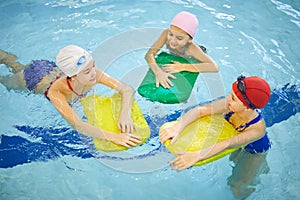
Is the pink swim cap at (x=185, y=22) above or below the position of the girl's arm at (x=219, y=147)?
above

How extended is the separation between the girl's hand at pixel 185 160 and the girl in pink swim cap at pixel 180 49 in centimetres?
95

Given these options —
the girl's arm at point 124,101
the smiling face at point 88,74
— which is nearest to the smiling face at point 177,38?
the girl's arm at point 124,101

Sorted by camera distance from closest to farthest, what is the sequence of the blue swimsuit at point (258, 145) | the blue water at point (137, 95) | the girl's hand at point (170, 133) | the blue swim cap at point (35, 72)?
the girl's hand at point (170, 133)
the blue swimsuit at point (258, 145)
the blue water at point (137, 95)
the blue swim cap at point (35, 72)

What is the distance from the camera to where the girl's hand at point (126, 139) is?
124 inches

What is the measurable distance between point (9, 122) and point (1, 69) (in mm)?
826

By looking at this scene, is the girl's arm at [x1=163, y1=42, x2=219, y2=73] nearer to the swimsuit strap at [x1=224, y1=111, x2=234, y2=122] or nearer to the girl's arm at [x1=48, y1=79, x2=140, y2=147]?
the swimsuit strap at [x1=224, y1=111, x2=234, y2=122]

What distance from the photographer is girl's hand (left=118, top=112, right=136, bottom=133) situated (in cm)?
327

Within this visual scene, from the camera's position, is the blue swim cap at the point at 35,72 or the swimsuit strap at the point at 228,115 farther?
the blue swim cap at the point at 35,72

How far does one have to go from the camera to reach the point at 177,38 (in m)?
3.74

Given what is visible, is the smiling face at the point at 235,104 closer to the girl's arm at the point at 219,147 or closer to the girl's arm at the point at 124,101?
the girl's arm at the point at 219,147

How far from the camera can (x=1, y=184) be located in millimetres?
3586

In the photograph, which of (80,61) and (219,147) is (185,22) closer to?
(80,61)

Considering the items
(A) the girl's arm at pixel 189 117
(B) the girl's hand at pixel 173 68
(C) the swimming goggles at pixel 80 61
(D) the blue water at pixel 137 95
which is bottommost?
(D) the blue water at pixel 137 95

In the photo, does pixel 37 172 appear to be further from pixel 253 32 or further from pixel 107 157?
pixel 253 32
